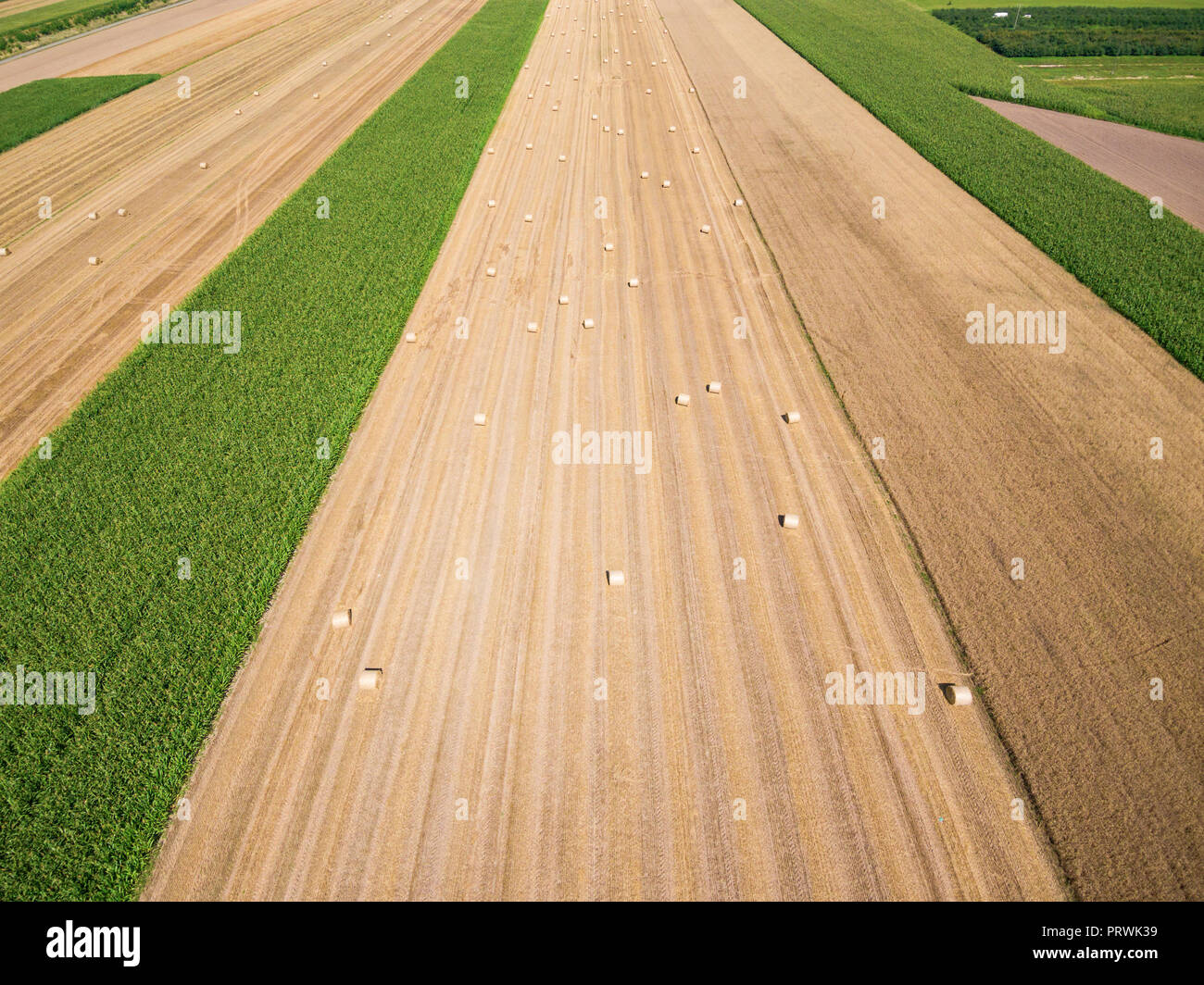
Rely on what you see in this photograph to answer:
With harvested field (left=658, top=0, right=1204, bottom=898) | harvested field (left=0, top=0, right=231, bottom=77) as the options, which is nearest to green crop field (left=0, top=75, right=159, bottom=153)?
harvested field (left=0, top=0, right=231, bottom=77)

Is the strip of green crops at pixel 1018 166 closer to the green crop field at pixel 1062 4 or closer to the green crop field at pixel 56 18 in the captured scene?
the green crop field at pixel 1062 4

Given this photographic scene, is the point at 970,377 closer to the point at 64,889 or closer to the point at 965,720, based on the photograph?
the point at 965,720

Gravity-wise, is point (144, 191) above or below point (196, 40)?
below

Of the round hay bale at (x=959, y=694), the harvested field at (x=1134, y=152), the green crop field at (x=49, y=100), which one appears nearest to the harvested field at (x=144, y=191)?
the green crop field at (x=49, y=100)

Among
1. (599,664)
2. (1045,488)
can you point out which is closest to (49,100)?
(599,664)

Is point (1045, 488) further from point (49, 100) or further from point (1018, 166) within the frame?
point (49, 100)
